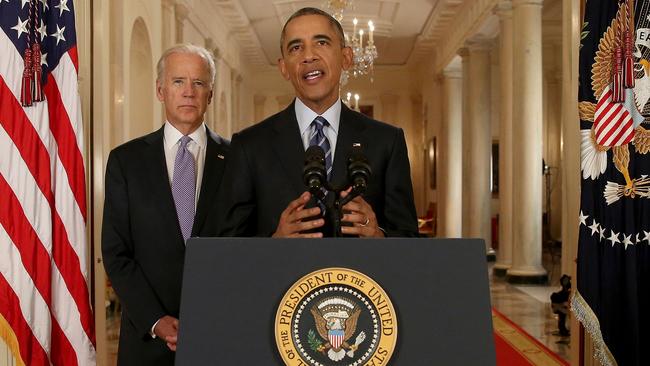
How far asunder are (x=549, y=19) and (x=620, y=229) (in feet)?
47.0

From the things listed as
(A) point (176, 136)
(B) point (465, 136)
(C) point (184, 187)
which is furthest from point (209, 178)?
(B) point (465, 136)

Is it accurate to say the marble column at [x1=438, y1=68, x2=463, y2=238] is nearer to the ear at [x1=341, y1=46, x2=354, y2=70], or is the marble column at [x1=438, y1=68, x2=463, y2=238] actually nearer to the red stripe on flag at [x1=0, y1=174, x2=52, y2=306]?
the red stripe on flag at [x1=0, y1=174, x2=52, y2=306]

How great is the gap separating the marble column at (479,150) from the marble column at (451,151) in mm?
3538

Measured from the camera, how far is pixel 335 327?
161 centimetres

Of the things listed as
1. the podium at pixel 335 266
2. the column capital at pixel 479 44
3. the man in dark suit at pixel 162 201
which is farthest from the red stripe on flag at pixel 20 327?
the column capital at pixel 479 44

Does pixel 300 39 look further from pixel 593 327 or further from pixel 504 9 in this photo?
pixel 504 9

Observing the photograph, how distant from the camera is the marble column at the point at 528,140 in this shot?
11.6 m

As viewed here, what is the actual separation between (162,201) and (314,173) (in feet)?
3.75

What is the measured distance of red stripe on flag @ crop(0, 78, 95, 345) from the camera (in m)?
3.54

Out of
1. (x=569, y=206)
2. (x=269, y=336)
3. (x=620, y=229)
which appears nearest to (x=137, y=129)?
(x=569, y=206)

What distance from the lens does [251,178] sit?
2.32 meters

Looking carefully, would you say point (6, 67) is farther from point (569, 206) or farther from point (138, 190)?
point (569, 206)

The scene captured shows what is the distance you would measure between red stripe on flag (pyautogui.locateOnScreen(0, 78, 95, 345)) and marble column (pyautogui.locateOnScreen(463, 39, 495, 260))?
12.4 meters

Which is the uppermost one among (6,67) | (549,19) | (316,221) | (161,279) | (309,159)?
(549,19)
